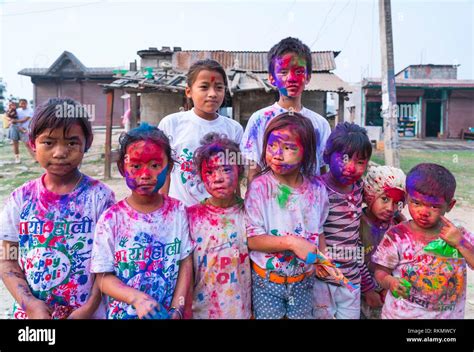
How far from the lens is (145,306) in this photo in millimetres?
1832

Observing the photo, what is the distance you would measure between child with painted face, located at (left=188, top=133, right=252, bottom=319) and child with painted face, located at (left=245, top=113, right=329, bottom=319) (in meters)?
0.08

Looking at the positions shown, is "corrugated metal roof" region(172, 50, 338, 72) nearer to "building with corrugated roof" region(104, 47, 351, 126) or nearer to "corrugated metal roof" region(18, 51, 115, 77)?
"building with corrugated roof" region(104, 47, 351, 126)

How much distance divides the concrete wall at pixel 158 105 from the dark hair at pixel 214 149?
1023 centimetres

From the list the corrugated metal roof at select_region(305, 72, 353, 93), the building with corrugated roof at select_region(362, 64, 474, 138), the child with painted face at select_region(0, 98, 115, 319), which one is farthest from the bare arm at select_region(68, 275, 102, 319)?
the building with corrugated roof at select_region(362, 64, 474, 138)

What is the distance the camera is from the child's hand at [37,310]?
1902mm

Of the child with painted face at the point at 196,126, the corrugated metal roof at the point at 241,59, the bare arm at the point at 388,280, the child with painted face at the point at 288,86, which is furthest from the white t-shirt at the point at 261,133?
the corrugated metal roof at the point at 241,59

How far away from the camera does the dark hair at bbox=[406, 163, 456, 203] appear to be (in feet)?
6.89

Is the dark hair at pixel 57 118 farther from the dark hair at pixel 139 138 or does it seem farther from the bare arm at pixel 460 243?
the bare arm at pixel 460 243

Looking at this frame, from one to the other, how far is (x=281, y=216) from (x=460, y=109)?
77.5 ft

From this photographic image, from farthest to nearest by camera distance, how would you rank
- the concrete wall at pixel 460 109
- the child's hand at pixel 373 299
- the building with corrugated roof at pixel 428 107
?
the concrete wall at pixel 460 109, the building with corrugated roof at pixel 428 107, the child's hand at pixel 373 299

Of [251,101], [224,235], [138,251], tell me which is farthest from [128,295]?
[251,101]

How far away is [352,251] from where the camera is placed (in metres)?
2.43

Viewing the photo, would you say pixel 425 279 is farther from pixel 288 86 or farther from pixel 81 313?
pixel 81 313
